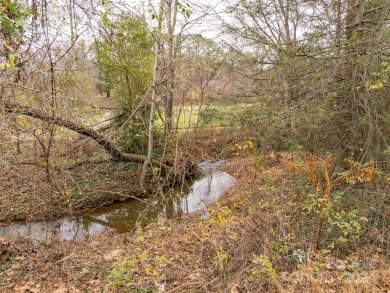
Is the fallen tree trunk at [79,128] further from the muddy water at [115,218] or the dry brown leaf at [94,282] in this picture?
the dry brown leaf at [94,282]

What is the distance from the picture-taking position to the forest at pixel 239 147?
373cm

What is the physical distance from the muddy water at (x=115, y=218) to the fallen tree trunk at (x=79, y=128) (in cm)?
143

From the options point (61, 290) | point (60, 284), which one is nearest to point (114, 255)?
point (60, 284)

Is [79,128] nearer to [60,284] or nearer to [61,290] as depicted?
[60,284]

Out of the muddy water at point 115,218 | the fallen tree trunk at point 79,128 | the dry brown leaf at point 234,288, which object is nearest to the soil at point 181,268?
the dry brown leaf at point 234,288

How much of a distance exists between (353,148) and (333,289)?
3743 mm

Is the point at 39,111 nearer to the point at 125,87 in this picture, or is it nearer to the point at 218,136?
the point at 125,87

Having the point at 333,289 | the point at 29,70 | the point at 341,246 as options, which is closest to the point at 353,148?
the point at 341,246

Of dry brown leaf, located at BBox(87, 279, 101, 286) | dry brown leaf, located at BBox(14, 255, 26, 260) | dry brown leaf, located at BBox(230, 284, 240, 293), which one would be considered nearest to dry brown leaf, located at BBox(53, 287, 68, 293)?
dry brown leaf, located at BBox(87, 279, 101, 286)

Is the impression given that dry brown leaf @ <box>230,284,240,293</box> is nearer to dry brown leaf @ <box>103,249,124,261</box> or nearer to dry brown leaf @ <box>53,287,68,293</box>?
dry brown leaf @ <box>53,287,68,293</box>

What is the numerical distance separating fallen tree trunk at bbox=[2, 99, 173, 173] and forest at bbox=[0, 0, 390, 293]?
43 mm

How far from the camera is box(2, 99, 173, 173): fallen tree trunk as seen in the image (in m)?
4.84

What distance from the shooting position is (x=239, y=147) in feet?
22.3

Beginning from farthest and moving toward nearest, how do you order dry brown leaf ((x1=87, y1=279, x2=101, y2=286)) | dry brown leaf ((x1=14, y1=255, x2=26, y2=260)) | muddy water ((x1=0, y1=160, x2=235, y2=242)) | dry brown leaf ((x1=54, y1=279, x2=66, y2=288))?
1. muddy water ((x1=0, y1=160, x2=235, y2=242))
2. dry brown leaf ((x1=14, y1=255, x2=26, y2=260))
3. dry brown leaf ((x1=87, y1=279, x2=101, y2=286))
4. dry brown leaf ((x1=54, y1=279, x2=66, y2=288))
